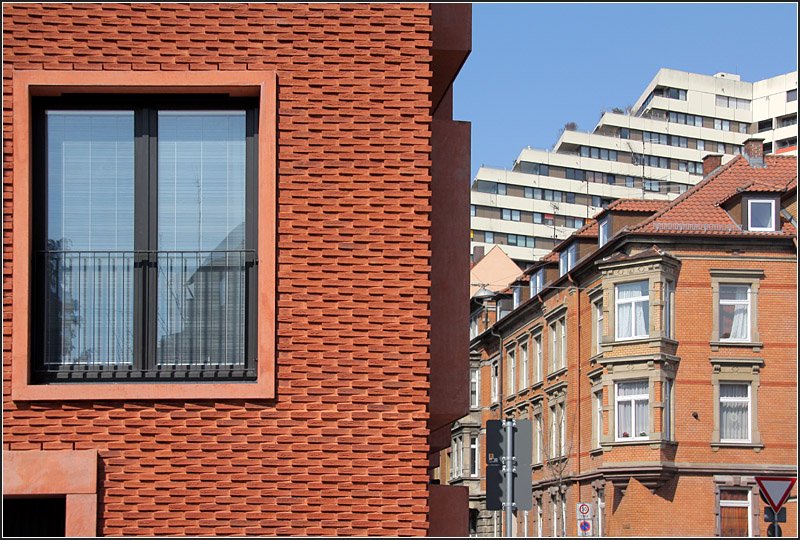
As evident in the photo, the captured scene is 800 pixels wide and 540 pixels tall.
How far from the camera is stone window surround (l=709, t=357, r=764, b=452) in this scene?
162 feet

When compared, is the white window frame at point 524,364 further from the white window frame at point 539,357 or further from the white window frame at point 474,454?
the white window frame at point 474,454

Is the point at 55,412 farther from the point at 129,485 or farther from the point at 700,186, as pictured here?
the point at 700,186

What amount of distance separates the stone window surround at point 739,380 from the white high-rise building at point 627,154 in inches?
2761

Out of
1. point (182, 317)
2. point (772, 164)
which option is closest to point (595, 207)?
point (772, 164)

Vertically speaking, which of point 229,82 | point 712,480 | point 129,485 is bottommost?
point 712,480

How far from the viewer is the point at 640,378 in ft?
165

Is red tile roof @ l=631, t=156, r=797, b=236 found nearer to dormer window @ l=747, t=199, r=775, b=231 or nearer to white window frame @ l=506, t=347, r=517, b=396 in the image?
dormer window @ l=747, t=199, r=775, b=231

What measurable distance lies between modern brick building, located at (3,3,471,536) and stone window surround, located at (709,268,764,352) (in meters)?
43.4

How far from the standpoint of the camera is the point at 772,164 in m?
55.0

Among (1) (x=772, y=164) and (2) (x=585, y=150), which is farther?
(2) (x=585, y=150)

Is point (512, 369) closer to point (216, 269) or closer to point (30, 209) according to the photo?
point (216, 269)

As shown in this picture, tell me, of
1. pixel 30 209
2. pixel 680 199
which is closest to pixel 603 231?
pixel 680 199

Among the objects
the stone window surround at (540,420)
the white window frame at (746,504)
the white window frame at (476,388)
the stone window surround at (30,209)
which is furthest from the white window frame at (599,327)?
the stone window surround at (30,209)

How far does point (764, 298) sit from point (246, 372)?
4401 cm
